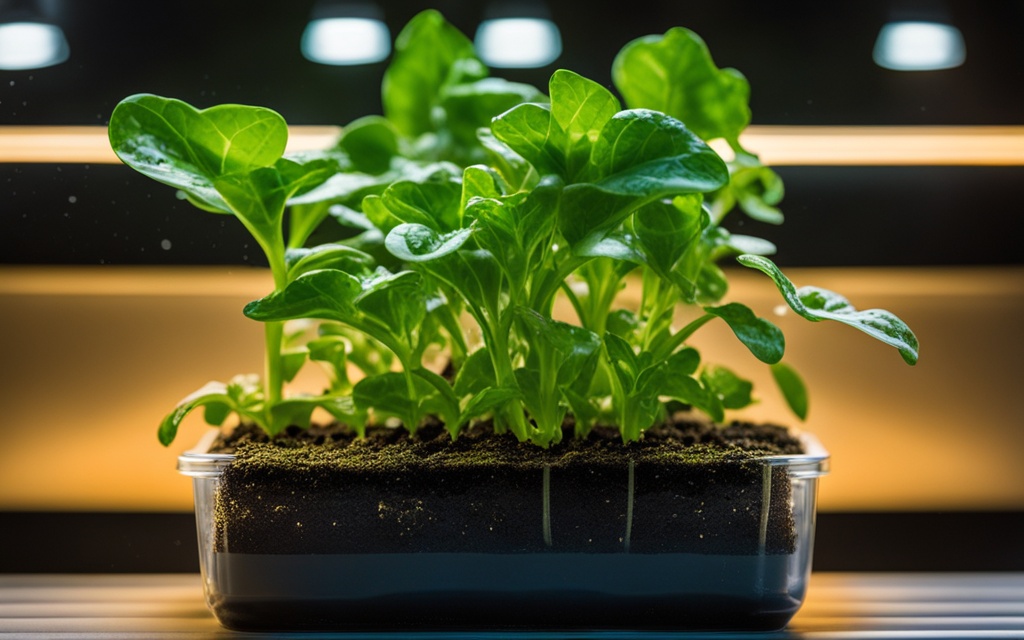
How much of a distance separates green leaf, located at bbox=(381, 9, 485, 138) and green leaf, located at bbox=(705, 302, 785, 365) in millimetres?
430


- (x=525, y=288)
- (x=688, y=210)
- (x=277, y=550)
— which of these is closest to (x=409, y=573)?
(x=277, y=550)

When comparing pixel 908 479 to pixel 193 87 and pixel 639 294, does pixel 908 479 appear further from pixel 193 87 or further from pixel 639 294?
pixel 193 87

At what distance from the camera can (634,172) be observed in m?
0.62

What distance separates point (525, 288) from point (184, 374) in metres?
0.49

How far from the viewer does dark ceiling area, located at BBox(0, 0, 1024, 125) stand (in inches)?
40.2

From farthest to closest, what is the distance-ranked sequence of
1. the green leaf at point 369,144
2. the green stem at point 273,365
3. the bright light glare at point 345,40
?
the bright light glare at point 345,40
the green leaf at point 369,144
the green stem at point 273,365

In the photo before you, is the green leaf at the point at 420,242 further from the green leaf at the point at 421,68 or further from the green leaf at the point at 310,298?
the green leaf at the point at 421,68

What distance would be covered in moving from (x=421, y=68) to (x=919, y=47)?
0.59 meters

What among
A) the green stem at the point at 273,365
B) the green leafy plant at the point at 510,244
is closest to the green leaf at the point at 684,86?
the green leafy plant at the point at 510,244

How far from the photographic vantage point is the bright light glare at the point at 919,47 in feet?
3.40

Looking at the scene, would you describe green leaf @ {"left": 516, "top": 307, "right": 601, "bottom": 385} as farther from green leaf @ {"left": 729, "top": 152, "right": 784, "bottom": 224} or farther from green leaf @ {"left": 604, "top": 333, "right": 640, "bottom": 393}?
green leaf @ {"left": 729, "top": 152, "right": 784, "bottom": 224}

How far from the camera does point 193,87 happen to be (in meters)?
0.98

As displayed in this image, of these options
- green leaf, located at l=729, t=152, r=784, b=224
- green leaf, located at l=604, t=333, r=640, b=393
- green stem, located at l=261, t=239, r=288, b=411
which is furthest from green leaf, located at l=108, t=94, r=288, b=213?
green leaf, located at l=729, t=152, r=784, b=224

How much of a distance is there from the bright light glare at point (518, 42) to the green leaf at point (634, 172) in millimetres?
449
